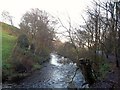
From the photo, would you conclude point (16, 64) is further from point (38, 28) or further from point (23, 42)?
point (38, 28)

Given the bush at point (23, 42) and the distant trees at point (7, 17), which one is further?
the distant trees at point (7, 17)

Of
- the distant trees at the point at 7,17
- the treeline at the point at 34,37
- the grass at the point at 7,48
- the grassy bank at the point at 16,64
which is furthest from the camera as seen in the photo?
the distant trees at the point at 7,17

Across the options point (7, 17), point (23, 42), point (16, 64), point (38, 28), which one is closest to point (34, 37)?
point (38, 28)

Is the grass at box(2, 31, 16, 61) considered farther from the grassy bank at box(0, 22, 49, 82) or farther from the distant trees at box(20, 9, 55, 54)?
the distant trees at box(20, 9, 55, 54)

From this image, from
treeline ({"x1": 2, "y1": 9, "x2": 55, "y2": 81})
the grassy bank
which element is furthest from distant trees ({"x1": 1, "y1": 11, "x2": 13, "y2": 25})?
the grassy bank

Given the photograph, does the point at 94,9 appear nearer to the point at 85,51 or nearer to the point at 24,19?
the point at 85,51

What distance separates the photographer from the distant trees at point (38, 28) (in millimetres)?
42375

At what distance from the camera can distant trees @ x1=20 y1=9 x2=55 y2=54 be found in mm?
42375

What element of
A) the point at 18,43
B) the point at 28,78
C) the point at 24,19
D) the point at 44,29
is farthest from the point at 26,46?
the point at 28,78

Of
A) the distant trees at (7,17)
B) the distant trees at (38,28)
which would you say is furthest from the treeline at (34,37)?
the distant trees at (7,17)

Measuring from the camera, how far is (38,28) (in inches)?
1666

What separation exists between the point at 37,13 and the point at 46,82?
22622mm

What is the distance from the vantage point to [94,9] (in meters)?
24.1

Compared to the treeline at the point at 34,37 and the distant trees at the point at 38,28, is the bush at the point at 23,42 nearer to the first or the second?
the treeline at the point at 34,37
